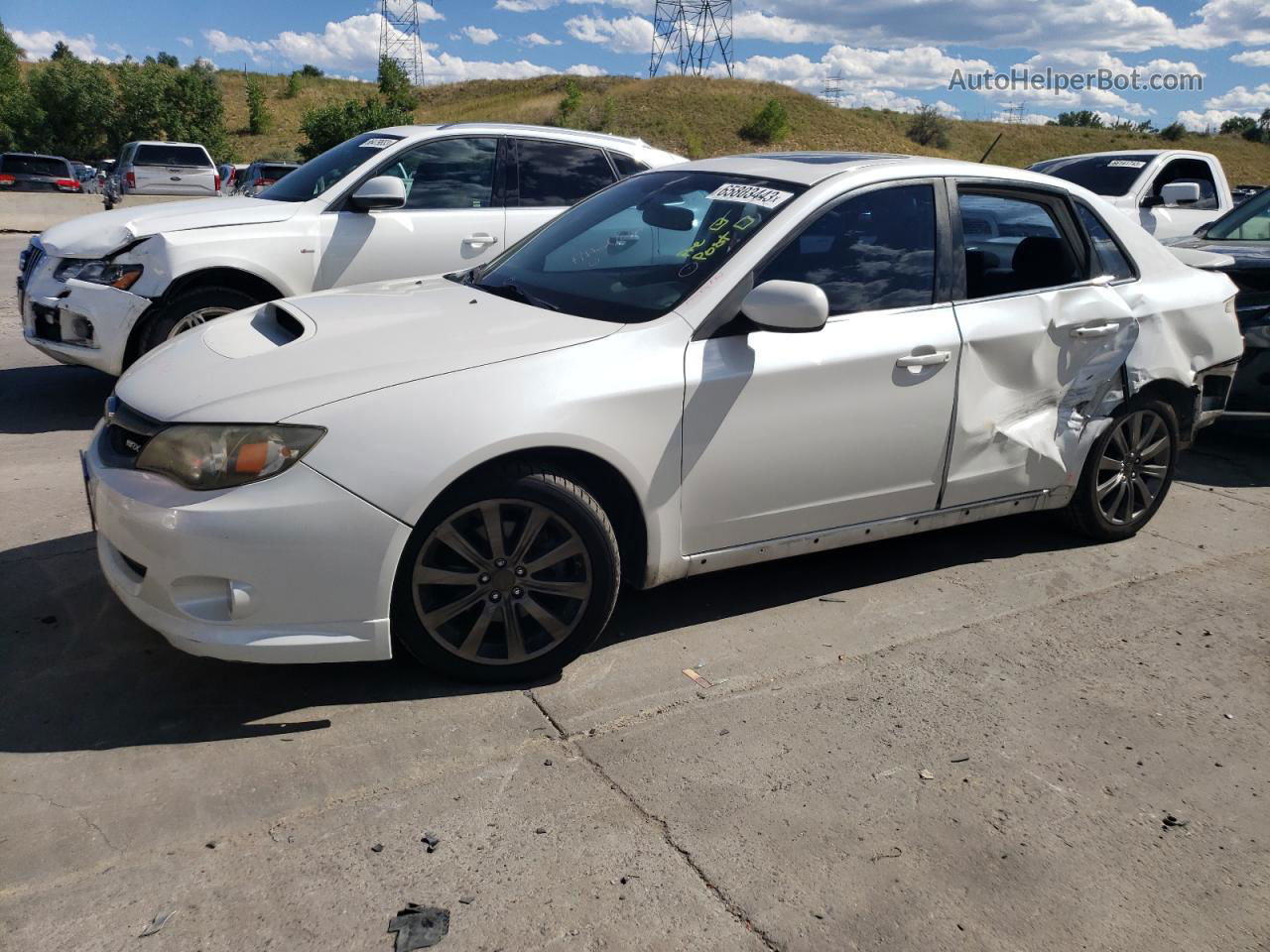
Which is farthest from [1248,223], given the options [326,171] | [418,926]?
[418,926]

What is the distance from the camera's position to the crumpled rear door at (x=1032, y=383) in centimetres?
430

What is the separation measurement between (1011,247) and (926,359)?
865 millimetres

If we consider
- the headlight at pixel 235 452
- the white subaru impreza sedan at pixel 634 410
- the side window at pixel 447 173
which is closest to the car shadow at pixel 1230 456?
the white subaru impreza sedan at pixel 634 410

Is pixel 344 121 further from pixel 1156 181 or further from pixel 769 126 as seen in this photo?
pixel 1156 181

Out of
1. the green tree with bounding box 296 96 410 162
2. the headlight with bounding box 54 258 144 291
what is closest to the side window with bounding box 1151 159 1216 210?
the headlight with bounding box 54 258 144 291

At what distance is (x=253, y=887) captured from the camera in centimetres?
257

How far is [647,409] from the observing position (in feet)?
11.7

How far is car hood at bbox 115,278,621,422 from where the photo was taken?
10.7 ft

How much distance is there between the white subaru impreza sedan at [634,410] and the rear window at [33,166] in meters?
25.2

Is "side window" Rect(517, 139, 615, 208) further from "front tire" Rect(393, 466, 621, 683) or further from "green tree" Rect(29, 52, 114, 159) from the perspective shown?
"green tree" Rect(29, 52, 114, 159)

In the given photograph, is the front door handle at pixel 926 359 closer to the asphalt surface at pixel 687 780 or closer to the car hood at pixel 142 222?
the asphalt surface at pixel 687 780

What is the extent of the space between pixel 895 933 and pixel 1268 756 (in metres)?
1.62

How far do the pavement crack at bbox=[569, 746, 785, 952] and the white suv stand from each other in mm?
4095

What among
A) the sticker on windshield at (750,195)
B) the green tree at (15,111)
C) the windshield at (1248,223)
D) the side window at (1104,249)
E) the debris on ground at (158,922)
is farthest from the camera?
the green tree at (15,111)
